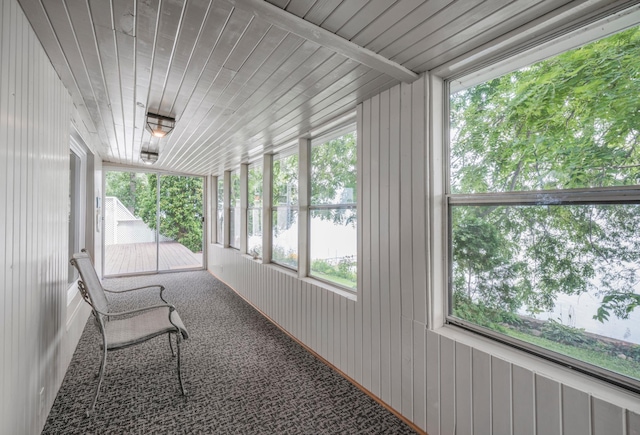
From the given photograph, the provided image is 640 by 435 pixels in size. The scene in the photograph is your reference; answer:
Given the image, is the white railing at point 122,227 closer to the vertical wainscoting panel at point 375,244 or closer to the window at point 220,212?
the window at point 220,212

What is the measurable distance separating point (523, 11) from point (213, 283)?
596 cm

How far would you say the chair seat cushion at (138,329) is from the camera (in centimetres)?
211

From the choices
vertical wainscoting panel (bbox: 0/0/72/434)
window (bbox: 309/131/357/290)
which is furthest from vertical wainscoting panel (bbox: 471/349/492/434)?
vertical wainscoting panel (bbox: 0/0/72/434)

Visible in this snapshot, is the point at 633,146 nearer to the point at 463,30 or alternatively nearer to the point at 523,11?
the point at 523,11

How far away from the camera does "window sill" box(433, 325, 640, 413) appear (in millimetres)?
1103

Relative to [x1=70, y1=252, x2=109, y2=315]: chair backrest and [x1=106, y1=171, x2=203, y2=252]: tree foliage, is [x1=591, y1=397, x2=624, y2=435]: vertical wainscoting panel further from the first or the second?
[x1=106, y1=171, x2=203, y2=252]: tree foliage

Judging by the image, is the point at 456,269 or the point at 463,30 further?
the point at 456,269

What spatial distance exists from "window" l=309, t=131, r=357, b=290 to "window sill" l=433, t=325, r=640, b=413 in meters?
1.05

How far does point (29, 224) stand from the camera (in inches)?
61.1

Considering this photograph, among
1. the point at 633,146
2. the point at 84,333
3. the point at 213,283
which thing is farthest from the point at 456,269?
the point at 213,283

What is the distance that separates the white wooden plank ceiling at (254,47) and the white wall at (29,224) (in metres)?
0.21

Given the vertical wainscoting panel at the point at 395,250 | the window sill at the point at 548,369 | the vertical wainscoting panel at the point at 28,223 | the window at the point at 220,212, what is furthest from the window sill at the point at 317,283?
the window at the point at 220,212

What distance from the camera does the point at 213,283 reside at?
5797 millimetres

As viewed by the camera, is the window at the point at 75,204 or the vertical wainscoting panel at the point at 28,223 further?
the window at the point at 75,204
